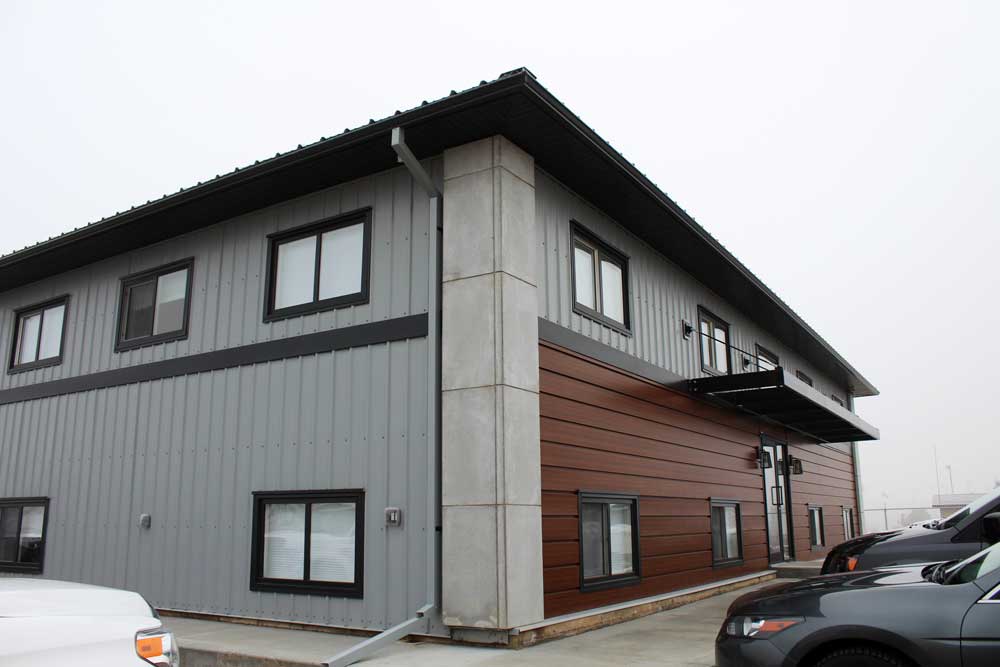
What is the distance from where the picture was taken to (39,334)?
1263 centimetres

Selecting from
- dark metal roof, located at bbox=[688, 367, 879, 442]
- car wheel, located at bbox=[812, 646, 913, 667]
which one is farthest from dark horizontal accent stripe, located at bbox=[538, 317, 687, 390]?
car wheel, located at bbox=[812, 646, 913, 667]

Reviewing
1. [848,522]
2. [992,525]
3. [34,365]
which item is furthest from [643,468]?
[848,522]

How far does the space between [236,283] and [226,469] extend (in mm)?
2301

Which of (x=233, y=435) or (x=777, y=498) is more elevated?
(x=233, y=435)

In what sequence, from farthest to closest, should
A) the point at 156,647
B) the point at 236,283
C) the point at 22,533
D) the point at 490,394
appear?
the point at 22,533 < the point at 236,283 < the point at 490,394 < the point at 156,647

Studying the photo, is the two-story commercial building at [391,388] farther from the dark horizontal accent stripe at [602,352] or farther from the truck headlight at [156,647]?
the truck headlight at [156,647]

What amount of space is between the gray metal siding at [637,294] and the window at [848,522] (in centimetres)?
822

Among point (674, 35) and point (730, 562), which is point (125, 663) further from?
point (674, 35)

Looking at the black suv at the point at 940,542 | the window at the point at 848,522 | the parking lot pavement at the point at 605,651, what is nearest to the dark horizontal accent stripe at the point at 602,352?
the parking lot pavement at the point at 605,651

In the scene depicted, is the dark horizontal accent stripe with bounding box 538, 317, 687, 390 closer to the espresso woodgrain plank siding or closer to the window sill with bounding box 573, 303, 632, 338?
the espresso woodgrain plank siding

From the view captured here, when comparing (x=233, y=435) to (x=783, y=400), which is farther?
(x=783, y=400)

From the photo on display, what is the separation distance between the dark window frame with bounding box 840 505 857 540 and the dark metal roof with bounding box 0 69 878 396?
10578 millimetres

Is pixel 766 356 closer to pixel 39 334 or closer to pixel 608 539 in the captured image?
pixel 608 539

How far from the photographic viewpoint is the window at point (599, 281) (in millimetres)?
9469
